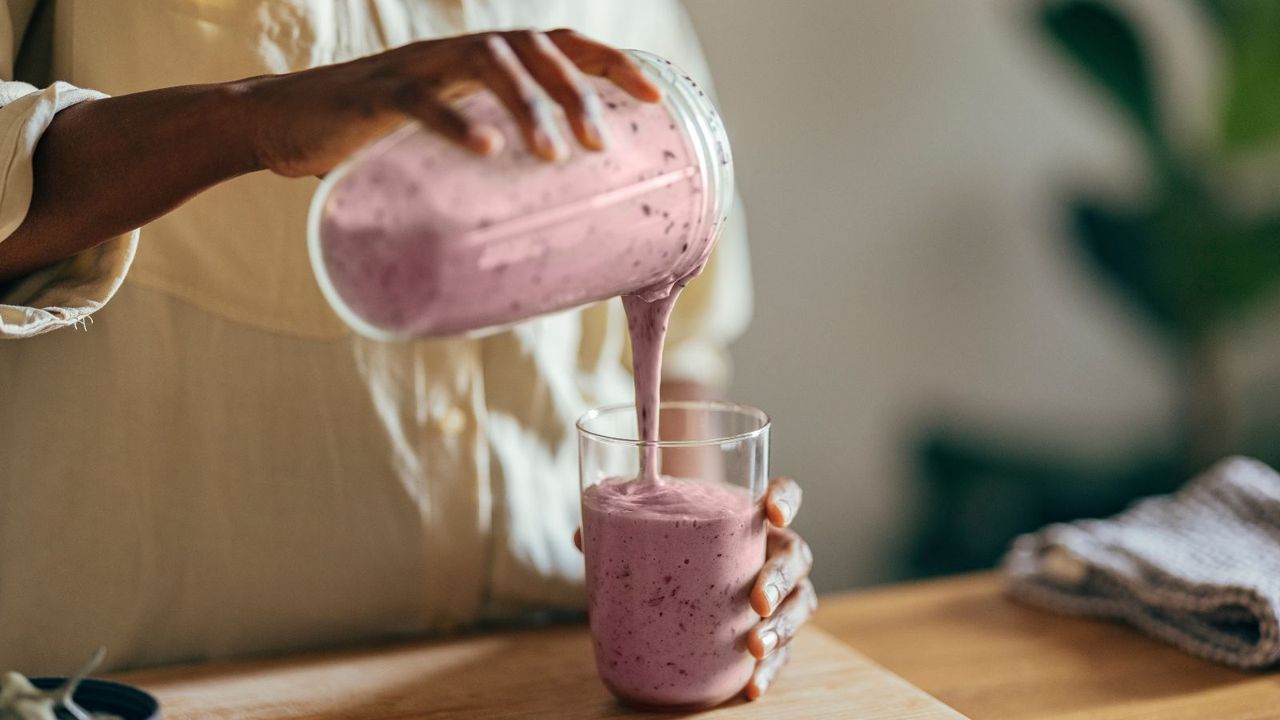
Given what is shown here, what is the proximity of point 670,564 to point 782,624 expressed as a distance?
131 mm

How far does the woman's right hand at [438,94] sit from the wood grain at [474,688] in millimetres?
411

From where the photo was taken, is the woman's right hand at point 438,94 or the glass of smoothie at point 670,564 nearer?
the woman's right hand at point 438,94

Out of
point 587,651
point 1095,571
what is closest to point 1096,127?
point 1095,571

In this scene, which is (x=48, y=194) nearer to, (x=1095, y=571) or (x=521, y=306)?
(x=521, y=306)

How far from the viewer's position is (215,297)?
2.99 ft

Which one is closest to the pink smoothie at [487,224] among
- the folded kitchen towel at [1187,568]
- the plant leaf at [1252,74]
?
the folded kitchen towel at [1187,568]

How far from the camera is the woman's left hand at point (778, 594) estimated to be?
810 mm

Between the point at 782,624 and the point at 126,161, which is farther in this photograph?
the point at 782,624

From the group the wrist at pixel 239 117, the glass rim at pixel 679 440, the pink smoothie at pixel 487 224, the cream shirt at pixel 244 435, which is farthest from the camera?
the cream shirt at pixel 244 435

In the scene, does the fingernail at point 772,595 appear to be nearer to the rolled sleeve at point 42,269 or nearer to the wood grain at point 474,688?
the wood grain at point 474,688

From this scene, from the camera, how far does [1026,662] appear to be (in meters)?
0.98

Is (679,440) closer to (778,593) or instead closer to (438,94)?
(778,593)

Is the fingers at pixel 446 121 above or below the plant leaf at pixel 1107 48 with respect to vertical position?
below

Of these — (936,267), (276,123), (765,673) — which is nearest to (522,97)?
(276,123)
